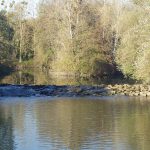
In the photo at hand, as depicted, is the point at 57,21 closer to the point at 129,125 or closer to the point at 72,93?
the point at 72,93


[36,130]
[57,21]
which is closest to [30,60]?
[57,21]

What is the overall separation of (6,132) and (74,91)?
17926 millimetres

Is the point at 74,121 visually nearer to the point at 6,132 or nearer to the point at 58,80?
the point at 6,132

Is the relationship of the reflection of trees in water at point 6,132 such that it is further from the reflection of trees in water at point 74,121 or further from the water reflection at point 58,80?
the water reflection at point 58,80

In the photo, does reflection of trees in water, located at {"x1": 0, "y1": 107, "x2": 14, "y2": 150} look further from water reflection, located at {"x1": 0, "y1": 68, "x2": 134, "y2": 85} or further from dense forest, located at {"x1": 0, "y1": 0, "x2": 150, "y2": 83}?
dense forest, located at {"x1": 0, "y1": 0, "x2": 150, "y2": 83}

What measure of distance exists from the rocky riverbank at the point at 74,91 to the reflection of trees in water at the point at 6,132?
10234mm

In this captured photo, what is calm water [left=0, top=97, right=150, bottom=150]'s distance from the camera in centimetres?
1997

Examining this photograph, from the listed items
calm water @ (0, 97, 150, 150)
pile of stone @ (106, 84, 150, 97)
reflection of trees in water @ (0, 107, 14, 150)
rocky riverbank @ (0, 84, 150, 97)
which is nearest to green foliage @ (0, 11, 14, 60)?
rocky riverbank @ (0, 84, 150, 97)

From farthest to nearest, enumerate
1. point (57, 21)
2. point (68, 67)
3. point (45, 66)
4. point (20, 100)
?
point (45, 66) → point (57, 21) → point (68, 67) → point (20, 100)

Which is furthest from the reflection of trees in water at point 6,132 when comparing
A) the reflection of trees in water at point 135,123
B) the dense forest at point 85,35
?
the dense forest at point 85,35

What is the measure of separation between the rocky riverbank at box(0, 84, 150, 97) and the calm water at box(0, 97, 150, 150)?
11.0 feet

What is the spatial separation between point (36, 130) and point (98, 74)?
128 feet

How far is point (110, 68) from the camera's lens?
62969mm

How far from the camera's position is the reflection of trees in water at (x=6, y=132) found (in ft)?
64.7
